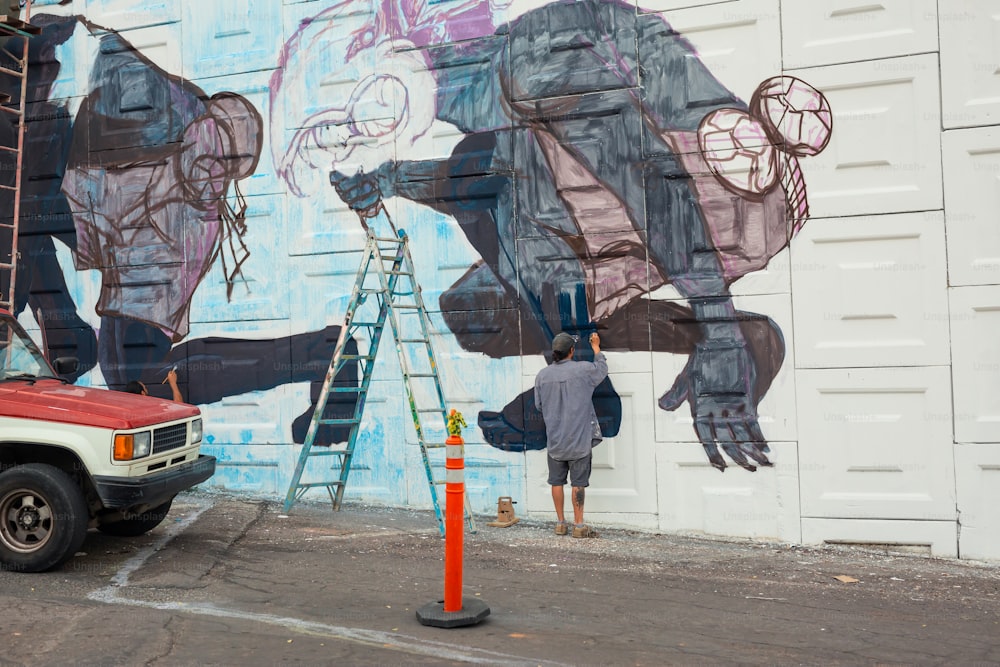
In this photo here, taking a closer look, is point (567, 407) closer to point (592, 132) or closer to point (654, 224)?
point (654, 224)

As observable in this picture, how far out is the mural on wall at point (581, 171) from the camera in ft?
27.4

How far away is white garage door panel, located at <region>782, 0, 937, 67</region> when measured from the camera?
7926 mm

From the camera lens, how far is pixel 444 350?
30.2ft

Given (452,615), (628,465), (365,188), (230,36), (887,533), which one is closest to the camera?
(452,615)

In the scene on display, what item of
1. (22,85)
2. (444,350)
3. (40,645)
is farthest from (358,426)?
(22,85)

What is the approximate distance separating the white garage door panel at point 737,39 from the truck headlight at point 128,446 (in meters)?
5.67

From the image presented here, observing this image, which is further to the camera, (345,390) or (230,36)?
(230,36)

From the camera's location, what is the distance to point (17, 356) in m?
7.66

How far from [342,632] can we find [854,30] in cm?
635

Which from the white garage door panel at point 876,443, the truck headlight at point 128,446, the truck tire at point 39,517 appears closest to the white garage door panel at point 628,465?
the white garage door panel at point 876,443

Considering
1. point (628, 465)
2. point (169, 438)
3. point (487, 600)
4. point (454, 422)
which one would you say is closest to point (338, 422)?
point (454, 422)

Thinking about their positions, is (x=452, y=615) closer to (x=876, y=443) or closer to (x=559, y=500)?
(x=559, y=500)

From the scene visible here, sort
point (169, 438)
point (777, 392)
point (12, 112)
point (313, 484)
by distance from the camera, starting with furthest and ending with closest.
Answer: point (12, 112)
point (313, 484)
point (777, 392)
point (169, 438)

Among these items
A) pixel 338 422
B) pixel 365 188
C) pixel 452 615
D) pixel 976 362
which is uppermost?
pixel 365 188
